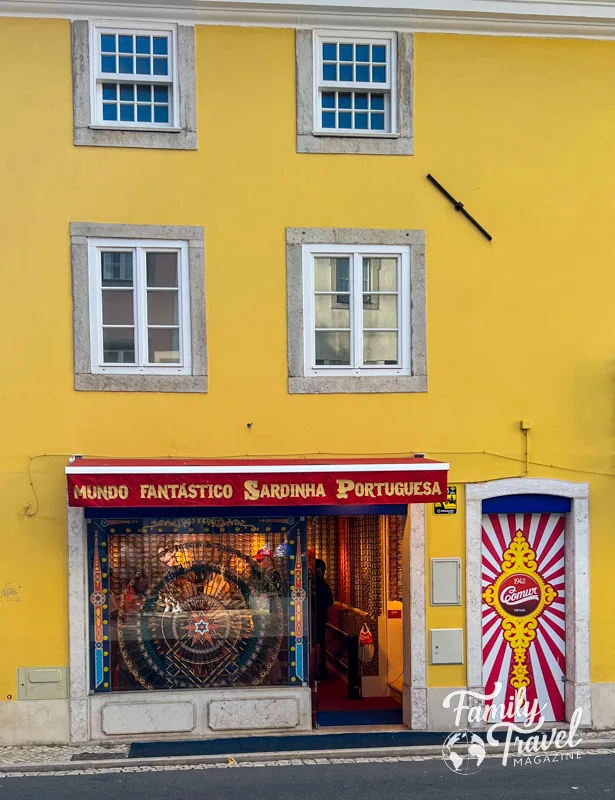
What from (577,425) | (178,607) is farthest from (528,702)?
(178,607)

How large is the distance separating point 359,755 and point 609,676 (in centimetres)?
323

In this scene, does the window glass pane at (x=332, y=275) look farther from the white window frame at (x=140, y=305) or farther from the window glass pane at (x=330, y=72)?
the window glass pane at (x=330, y=72)

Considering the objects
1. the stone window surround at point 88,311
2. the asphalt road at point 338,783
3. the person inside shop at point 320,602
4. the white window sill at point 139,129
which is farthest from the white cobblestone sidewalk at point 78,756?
the white window sill at point 139,129

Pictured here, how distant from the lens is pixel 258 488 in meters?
10.1

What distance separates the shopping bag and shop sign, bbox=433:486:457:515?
8.34ft

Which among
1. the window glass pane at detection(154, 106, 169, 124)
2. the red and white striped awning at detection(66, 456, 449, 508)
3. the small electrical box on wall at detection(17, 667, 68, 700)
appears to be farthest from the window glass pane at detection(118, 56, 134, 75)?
the small electrical box on wall at detection(17, 667, 68, 700)

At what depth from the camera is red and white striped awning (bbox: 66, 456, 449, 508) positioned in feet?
32.4

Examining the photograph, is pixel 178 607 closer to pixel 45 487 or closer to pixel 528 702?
pixel 45 487

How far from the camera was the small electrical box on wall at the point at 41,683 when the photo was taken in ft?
34.4

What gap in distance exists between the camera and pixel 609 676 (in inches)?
446

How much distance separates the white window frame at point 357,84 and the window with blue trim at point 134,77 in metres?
1.64

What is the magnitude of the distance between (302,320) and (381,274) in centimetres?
110

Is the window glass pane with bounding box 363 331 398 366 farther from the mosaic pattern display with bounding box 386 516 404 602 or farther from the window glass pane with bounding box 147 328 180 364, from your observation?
the window glass pane with bounding box 147 328 180 364

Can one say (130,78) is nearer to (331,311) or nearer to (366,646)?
(331,311)
